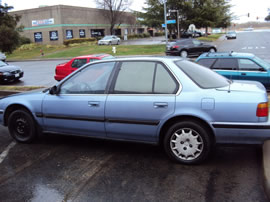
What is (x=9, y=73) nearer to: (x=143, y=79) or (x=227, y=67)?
(x=227, y=67)

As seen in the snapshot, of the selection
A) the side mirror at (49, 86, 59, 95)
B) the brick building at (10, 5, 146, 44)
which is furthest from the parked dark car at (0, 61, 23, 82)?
the brick building at (10, 5, 146, 44)

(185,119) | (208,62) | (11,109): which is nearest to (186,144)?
(185,119)

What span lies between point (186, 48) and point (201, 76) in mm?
19141

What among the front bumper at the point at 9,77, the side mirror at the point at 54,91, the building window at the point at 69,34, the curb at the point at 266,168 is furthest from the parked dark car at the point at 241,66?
the building window at the point at 69,34

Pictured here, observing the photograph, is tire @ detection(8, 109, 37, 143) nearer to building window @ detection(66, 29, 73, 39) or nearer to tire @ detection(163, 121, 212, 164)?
tire @ detection(163, 121, 212, 164)

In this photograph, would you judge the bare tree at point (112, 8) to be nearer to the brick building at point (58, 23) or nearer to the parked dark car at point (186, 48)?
the brick building at point (58, 23)

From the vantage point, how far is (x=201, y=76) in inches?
170

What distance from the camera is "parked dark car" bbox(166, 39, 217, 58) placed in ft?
74.8

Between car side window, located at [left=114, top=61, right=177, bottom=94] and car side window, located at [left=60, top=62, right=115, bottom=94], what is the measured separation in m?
A: 0.25

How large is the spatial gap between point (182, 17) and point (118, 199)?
123 ft

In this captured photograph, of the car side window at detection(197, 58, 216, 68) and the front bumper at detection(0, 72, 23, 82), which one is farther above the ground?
the car side window at detection(197, 58, 216, 68)

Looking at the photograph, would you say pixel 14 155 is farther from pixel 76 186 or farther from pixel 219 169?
pixel 219 169

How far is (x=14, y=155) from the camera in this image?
4.84 metres

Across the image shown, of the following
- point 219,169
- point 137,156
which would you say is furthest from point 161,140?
point 219,169
